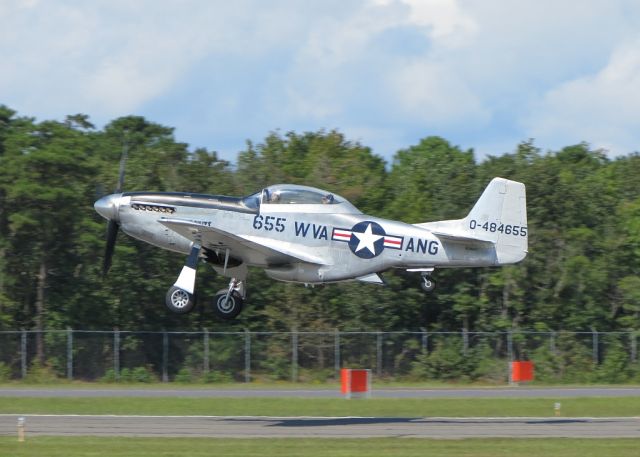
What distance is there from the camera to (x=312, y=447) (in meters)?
20.2

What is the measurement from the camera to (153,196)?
25906 mm

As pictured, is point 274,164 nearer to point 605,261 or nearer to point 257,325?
point 257,325

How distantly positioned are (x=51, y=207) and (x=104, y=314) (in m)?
4.89

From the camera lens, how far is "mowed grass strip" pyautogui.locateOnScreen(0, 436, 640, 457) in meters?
19.3

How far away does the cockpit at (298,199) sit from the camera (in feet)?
83.8

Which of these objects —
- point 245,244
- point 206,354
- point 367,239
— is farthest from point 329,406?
point 206,354

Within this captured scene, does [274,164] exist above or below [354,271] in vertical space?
above

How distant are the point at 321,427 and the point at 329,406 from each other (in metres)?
5.58

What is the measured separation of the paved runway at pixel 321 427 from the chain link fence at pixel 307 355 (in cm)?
1327

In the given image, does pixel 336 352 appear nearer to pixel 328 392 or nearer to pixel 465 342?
pixel 465 342

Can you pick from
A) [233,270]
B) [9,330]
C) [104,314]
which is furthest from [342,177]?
[233,270]

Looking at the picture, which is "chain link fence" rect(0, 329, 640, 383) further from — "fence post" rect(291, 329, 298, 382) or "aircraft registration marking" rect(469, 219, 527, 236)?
"aircraft registration marking" rect(469, 219, 527, 236)

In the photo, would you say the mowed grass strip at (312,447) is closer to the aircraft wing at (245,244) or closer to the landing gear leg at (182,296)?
the landing gear leg at (182,296)

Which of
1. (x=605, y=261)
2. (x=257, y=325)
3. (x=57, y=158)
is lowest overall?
(x=257, y=325)
